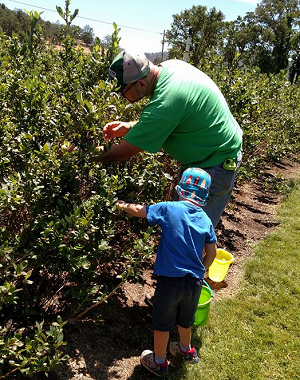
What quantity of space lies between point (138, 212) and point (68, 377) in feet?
4.06

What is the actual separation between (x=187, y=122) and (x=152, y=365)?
1.79m

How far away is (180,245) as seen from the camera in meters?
2.38

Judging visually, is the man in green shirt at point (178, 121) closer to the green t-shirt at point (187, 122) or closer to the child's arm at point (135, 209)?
the green t-shirt at point (187, 122)

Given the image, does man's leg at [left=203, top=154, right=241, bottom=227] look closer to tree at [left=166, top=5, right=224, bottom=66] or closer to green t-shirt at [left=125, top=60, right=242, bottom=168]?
green t-shirt at [left=125, top=60, right=242, bottom=168]

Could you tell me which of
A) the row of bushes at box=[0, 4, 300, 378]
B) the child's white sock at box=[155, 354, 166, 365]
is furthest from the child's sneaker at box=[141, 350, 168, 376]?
the row of bushes at box=[0, 4, 300, 378]

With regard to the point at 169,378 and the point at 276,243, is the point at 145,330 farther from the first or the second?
the point at 276,243

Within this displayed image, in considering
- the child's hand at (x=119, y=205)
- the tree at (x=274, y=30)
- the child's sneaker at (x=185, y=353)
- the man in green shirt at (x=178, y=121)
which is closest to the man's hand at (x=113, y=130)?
the man in green shirt at (x=178, y=121)

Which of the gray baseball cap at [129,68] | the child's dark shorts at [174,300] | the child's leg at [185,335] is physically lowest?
the child's leg at [185,335]

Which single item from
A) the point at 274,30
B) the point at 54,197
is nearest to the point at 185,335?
the point at 54,197

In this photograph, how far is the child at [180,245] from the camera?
7.77 ft

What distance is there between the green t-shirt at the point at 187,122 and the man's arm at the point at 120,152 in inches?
2.2

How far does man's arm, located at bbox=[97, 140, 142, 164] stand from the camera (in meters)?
2.30

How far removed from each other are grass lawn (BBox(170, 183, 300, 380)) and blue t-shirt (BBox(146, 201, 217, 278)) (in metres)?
0.95

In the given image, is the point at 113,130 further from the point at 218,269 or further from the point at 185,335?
the point at 218,269
